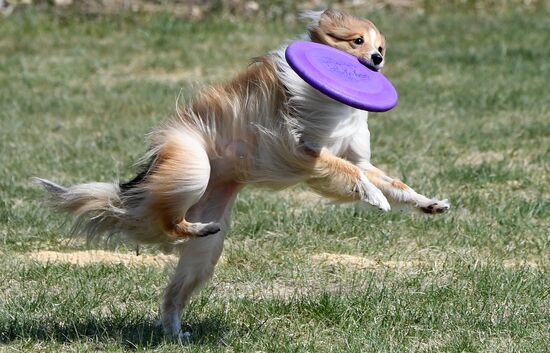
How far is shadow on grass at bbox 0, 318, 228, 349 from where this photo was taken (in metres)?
4.98

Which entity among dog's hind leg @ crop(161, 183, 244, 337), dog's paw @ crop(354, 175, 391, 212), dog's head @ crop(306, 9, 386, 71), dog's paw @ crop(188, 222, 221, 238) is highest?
dog's head @ crop(306, 9, 386, 71)

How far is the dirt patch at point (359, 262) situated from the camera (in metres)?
6.29

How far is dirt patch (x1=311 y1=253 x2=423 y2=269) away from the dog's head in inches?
61.7

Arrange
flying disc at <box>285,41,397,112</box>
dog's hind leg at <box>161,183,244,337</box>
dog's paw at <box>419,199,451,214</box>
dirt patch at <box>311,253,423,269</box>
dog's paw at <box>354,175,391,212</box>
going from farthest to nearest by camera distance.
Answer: dirt patch at <box>311,253,423,269</box>, dog's hind leg at <box>161,183,244,337</box>, dog's paw at <box>419,199,451,214</box>, dog's paw at <box>354,175,391,212</box>, flying disc at <box>285,41,397,112</box>

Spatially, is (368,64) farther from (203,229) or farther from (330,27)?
(203,229)

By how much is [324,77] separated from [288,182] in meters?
0.55

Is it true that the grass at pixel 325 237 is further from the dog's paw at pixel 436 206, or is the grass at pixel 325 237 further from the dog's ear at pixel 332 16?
the dog's ear at pixel 332 16

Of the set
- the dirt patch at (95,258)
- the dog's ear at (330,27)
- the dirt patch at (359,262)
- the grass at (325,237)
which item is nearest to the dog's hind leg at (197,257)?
the grass at (325,237)

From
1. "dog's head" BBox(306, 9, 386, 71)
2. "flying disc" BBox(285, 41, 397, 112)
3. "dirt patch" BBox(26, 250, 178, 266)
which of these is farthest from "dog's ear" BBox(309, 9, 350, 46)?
"dirt patch" BBox(26, 250, 178, 266)

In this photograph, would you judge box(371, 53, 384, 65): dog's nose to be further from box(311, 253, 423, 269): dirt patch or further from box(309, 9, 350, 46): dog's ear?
box(311, 253, 423, 269): dirt patch

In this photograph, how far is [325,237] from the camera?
22.4 ft

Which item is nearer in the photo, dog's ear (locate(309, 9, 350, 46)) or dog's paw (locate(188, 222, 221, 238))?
dog's paw (locate(188, 222, 221, 238))

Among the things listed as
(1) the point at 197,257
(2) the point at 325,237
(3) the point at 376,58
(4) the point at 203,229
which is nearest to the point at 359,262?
(2) the point at 325,237

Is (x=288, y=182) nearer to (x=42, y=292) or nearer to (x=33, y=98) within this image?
(x=42, y=292)
